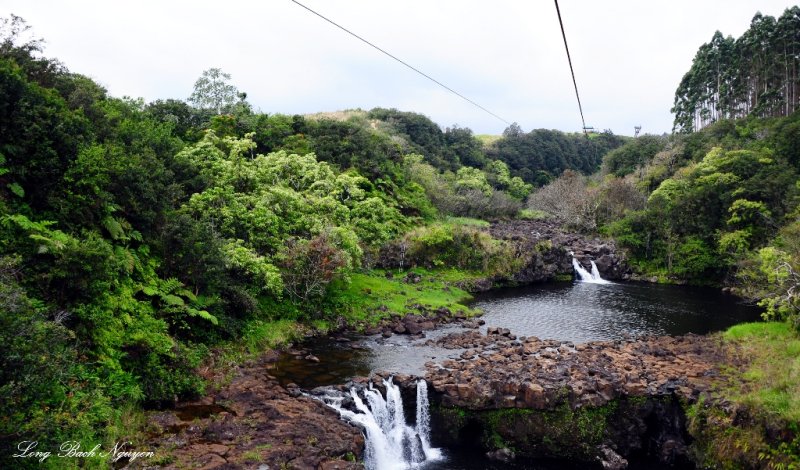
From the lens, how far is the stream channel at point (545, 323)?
22531 millimetres

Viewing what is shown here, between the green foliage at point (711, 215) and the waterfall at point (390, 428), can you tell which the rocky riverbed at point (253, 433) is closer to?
the waterfall at point (390, 428)

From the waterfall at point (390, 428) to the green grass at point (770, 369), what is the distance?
1125 centimetres

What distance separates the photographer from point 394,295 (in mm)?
35219

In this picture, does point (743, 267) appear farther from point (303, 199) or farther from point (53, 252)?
point (53, 252)

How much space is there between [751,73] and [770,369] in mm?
62329

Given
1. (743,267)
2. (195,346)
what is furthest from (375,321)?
(743,267)

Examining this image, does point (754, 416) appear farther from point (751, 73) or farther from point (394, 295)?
point (751, 73)

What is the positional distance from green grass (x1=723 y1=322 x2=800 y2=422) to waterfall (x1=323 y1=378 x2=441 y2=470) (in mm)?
11247

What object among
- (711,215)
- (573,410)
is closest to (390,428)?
(573,410)

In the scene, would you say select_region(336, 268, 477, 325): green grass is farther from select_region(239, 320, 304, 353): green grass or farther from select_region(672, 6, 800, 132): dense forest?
→ select_region(672, 6, 800, 132): dense forest

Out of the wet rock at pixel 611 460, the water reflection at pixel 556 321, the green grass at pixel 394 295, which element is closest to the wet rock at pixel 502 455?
the wet rock at pixel 611 460

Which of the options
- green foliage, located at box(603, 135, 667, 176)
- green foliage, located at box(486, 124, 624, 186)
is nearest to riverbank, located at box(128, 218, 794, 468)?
green foliage, located at box(603, 135, 667, 176)

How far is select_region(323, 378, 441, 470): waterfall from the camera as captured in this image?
18.0m

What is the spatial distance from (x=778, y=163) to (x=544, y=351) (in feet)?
114
